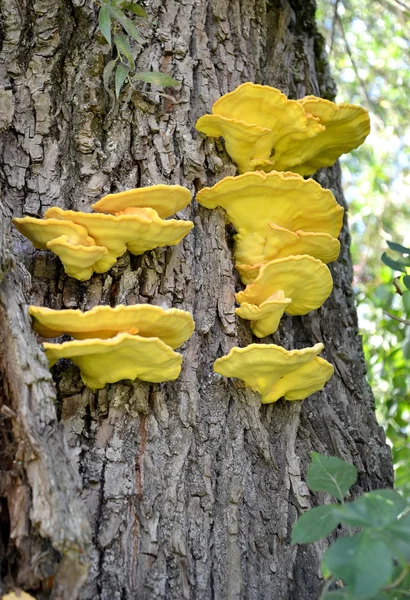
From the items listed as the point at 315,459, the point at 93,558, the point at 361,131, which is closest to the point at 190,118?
the point at 361,131

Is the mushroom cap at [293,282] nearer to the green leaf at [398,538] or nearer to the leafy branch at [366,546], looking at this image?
the leafy branch at [366,546]

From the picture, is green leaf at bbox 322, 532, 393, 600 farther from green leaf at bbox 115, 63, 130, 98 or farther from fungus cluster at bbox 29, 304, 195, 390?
green leaf at bbox 115, 63, 130, 98

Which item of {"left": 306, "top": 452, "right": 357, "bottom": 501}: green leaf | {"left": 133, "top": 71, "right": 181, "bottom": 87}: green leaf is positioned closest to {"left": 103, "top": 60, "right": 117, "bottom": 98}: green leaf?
{"left": 133, "top": 71, "right": 181, "bottom": 87}: green leaf

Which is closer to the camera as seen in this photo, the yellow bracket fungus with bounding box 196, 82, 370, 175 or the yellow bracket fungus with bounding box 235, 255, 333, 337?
the yellow bracket fungus with bounding box 235, 255, 333, 337

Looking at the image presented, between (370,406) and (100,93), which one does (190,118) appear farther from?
(370,406)

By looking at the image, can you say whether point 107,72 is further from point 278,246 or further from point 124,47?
point 278,246

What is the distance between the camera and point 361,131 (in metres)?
3.24

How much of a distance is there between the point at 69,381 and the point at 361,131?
1998mm

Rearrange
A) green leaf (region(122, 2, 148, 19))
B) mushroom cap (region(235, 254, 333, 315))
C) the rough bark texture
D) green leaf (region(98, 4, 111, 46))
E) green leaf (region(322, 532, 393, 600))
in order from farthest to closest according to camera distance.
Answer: green leaf (region(122, 2, 148, 19)), green leaf (region(98, 4, 111, 46)), mushroom cap (region(235, 254, 333, 315)), the rough bark texture, green leaf (region(322, 532, 393, 600))

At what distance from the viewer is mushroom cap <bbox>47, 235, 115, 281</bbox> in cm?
231

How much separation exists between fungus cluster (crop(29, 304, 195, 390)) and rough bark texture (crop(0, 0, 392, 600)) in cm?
11

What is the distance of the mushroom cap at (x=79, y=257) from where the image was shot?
7.59 ft

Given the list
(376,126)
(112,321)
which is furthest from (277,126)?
(376,126)

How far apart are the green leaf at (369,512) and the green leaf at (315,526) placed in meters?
0.15
